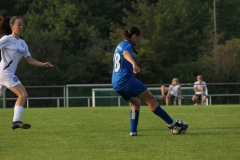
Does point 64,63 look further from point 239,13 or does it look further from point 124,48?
point 124,48

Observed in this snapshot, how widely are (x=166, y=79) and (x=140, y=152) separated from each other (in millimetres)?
47231

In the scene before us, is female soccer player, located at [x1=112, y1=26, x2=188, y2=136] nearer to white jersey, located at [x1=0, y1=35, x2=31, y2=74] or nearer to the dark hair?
the dark hair

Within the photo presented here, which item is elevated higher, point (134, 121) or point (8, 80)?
point (8, 80)

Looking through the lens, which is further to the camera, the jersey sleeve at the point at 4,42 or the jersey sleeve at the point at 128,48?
the jersey sleeve at the point at 4,42

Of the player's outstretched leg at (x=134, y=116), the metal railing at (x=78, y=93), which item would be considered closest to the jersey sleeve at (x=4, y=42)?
the player's outstretched leg at (x=134, y=116)

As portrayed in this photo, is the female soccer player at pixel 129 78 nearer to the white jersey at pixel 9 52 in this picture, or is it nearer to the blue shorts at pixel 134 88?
the blue shorts at pixel 134 88

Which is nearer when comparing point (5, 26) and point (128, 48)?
point (128, 48)

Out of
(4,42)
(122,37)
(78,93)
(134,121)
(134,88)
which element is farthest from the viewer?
(122,37)

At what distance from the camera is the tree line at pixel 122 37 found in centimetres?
5356

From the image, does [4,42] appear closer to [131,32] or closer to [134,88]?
[131,32]

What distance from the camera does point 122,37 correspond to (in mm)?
55656

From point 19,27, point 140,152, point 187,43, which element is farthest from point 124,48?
point 187,43

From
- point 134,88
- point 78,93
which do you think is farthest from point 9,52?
point 78,93

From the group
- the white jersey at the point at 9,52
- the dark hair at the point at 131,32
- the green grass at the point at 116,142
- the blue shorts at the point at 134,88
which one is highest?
the dark hair at the point at 131,32
